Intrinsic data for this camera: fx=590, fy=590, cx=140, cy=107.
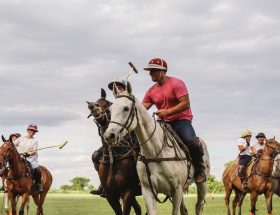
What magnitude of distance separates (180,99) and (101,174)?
9.35 ft

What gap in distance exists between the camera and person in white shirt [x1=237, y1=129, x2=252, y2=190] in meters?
22.9

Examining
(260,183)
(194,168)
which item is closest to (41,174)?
(260,183)

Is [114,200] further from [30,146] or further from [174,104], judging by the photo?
[30,146]

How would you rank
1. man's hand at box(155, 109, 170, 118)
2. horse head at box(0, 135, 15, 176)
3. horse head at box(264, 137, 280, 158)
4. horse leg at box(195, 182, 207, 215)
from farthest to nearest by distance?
horse head at box(264, 137, 280, 158) < horse head at box(0, 135, 15, 176) < horse leg at box(195, 182, 207, 215) < man's hand at box(155, 109, 170, 118)

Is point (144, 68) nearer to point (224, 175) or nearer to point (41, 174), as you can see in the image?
point (41, 174)

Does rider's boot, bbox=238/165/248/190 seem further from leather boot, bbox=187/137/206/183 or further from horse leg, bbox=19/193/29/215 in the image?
leather boot, bbox=187/137/206/183

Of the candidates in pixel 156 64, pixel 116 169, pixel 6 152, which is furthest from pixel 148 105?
pixel 6 152

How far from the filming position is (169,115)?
37.0 ft

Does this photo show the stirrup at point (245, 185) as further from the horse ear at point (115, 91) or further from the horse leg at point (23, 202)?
the horse ear at point (115, 91)

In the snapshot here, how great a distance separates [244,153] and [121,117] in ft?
49.4

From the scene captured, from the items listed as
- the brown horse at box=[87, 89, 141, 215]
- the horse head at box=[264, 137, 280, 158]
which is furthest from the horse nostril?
the horse head at box=[264, 137, 280, 158]

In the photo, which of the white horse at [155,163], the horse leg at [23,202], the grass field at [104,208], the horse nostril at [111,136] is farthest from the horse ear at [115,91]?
the grass field at [104,208]

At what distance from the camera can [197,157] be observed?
11.6 metres

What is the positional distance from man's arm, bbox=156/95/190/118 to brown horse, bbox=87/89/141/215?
5.64 ft
